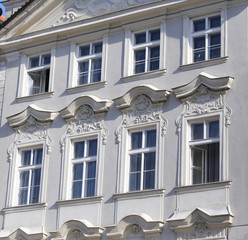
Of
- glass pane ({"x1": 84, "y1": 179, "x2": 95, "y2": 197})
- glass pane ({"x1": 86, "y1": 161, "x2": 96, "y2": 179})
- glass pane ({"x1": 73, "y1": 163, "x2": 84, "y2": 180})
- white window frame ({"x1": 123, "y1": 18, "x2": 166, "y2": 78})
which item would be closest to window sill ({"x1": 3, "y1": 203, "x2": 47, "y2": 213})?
glass pane ({"x1": 73, "y1": 163, "x2": 84, "y2": 180})

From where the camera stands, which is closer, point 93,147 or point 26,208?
point 93,147

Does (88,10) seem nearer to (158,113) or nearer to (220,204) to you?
(158,113)

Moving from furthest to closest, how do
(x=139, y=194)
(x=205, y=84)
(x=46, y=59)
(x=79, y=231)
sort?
(x=46, y=59) < (x=79, y=231) < (x=139, y=194) < (x=205, y=84)

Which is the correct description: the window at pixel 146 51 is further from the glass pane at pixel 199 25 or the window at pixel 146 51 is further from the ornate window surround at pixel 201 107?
the ornate window surround at pixel 201 107

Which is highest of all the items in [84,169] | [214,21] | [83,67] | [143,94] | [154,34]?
[154,34]

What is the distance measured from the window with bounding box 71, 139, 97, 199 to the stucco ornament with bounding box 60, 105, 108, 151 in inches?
14.1

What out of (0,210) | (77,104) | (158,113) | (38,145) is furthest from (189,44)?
(0,210)

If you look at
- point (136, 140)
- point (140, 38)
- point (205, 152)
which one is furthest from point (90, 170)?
point (140, 38)

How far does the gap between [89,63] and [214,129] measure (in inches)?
193

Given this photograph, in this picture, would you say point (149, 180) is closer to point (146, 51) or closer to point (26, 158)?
point (146, 51)

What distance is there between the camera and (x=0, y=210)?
83.2ft

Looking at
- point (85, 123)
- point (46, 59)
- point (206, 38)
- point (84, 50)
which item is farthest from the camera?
point (46, 59)

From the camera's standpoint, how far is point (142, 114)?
23750 millimetres

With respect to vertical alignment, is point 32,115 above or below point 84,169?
above
